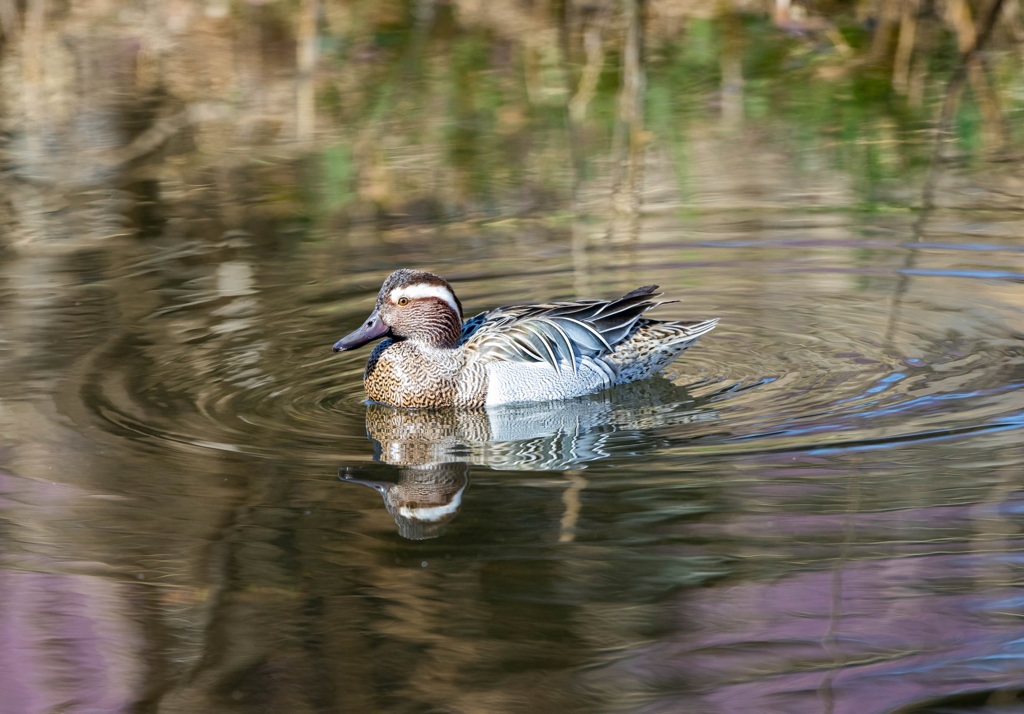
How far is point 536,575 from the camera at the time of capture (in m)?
5.08

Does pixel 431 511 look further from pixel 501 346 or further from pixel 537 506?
pixel 501 346

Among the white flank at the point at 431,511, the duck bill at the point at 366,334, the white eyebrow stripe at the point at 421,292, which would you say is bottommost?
the white flank at the point at 431,511

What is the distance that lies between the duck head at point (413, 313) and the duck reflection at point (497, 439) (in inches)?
16.0

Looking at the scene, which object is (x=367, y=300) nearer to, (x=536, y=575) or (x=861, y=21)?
(x=536, y=575)

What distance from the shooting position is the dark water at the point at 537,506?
4.45 meters

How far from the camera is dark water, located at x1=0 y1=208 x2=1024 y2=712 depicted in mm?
4445

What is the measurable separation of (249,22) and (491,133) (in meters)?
6.09

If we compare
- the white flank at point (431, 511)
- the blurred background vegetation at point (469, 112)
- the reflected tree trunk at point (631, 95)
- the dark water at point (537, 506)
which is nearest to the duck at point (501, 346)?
the dark water at point (537, 506)

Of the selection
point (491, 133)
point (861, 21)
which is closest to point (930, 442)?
point (491, 133)

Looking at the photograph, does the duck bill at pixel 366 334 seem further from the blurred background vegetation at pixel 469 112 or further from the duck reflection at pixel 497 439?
the blurred background vegetation at pixel 469 112

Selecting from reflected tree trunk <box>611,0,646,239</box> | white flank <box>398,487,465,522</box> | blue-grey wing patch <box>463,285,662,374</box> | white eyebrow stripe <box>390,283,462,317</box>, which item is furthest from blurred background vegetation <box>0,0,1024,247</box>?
white flank <box>398,487,465,522</box>

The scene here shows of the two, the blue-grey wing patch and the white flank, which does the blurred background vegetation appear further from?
the white flank

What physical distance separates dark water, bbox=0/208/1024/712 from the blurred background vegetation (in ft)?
4.66

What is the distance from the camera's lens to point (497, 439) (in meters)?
6.90
